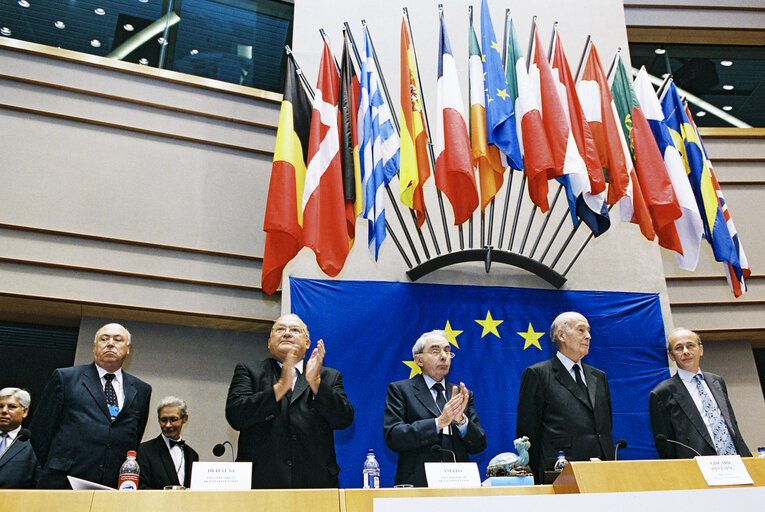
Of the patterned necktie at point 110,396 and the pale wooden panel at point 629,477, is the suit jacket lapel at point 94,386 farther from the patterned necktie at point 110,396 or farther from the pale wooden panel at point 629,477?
the pale wooden panel at point 629,477

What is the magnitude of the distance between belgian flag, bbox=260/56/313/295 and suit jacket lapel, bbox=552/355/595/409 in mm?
1607

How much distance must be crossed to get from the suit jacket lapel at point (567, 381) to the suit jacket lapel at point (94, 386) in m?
2.15

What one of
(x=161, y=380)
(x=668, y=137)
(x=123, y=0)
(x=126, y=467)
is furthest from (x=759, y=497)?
(x=123, y=0)

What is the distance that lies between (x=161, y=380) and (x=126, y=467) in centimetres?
242

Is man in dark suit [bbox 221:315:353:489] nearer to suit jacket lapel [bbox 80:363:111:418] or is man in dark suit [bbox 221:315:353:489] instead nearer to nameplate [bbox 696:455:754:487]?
suit jacket lapel [bbox 80:363:111:418]

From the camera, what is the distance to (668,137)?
4652mm

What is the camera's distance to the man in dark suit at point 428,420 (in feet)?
9.67

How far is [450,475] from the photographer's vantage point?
7.37 feet

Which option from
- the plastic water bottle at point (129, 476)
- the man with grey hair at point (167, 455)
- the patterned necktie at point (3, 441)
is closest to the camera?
the plastic water bottle at point (129, 476)

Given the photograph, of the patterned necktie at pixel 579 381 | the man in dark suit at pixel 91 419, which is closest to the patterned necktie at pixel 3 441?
the man in dark suit at pixel 91 419

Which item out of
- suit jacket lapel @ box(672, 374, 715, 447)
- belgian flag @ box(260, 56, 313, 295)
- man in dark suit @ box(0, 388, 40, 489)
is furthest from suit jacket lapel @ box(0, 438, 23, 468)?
suit jacket lapel @ box(672, 374, 715, 447)

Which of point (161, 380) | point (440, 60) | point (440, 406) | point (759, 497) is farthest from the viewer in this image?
point (161, 380)

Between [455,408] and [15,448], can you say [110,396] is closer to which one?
[15,448]

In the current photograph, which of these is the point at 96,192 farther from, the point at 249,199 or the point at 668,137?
the point at 668,137
